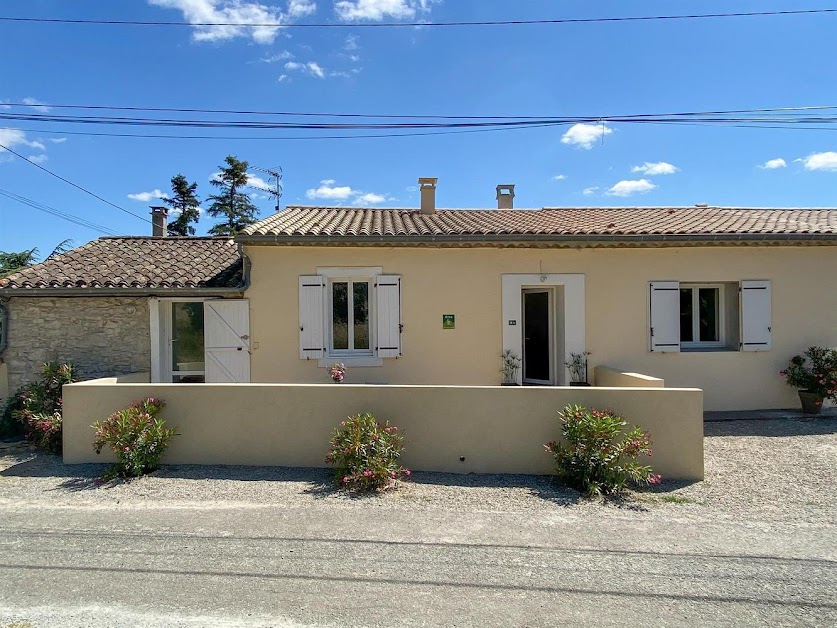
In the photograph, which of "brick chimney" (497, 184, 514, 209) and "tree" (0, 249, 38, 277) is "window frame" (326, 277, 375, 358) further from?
"tree" (0, 249, 38, 277)

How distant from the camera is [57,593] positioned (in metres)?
2.98

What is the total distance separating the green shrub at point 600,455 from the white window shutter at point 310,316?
416 cm

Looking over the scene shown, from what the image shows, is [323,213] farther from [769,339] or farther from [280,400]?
[769,339]

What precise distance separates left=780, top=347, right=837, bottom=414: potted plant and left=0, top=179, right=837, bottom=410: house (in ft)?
0.61

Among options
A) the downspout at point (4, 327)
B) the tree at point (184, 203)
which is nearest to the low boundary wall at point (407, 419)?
the downspout at point (4, 327)

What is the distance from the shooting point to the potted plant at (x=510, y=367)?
7.83 meters

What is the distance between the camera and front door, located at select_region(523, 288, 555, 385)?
8.39 metres

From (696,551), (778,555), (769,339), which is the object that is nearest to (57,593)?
(696,551)

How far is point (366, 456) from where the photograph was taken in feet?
16.1

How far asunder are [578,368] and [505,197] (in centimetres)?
528

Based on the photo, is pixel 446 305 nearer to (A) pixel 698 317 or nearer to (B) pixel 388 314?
(B) pixel 388 314

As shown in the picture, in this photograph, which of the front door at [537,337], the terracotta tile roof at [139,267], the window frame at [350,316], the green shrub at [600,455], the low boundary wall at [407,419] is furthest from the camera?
the front door at [537,337]

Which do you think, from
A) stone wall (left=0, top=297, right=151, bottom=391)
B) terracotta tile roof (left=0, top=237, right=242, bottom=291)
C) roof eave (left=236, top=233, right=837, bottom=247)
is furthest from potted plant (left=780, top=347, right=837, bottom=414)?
stone wall (left=0, top=297, right=151, bottom=391)

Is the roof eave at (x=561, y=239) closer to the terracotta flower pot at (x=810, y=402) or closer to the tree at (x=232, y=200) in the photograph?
the terracotta flower pot at (x=810, y=402)
